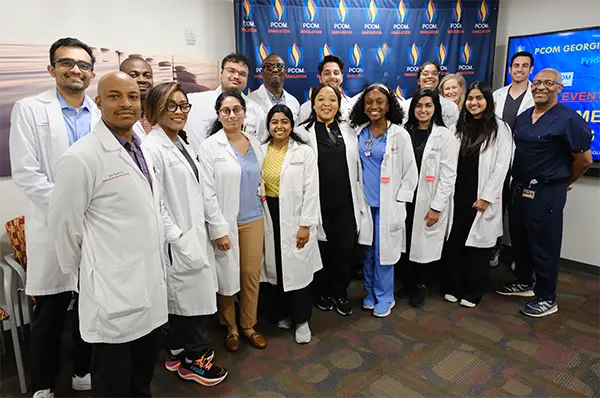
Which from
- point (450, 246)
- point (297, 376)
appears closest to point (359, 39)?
point (450, 246)

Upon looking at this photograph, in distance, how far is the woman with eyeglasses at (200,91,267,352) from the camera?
7.73 feet

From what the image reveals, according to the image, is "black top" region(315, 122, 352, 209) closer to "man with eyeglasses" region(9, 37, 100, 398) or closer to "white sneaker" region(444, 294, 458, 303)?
"white sneaker" region(444, 294, 458, 303)

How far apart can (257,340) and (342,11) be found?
3130mm

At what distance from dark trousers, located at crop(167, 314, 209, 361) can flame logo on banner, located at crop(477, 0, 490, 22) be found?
13.1 ft

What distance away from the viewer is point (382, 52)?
166 inches

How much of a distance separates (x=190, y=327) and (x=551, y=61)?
396 centimetres

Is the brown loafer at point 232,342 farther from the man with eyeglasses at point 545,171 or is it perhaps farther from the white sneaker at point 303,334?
the man with eyeglasses at point 545,171

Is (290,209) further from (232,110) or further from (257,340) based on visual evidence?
(257,340)

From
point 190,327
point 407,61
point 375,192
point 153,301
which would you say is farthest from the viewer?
point 407,61

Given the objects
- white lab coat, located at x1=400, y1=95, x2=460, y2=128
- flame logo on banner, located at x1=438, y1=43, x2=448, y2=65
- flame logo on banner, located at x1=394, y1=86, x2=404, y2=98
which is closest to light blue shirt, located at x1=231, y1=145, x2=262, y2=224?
white lab coat, located at x1=400, y1=95, x2=460, y2=128

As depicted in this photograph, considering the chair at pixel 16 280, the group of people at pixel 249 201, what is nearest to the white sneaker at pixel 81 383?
the group of people at pixel 249 201

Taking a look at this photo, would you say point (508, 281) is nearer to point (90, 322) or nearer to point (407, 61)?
point (407, 61)

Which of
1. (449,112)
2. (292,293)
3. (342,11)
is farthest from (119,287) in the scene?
(342,11)

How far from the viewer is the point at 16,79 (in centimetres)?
273
